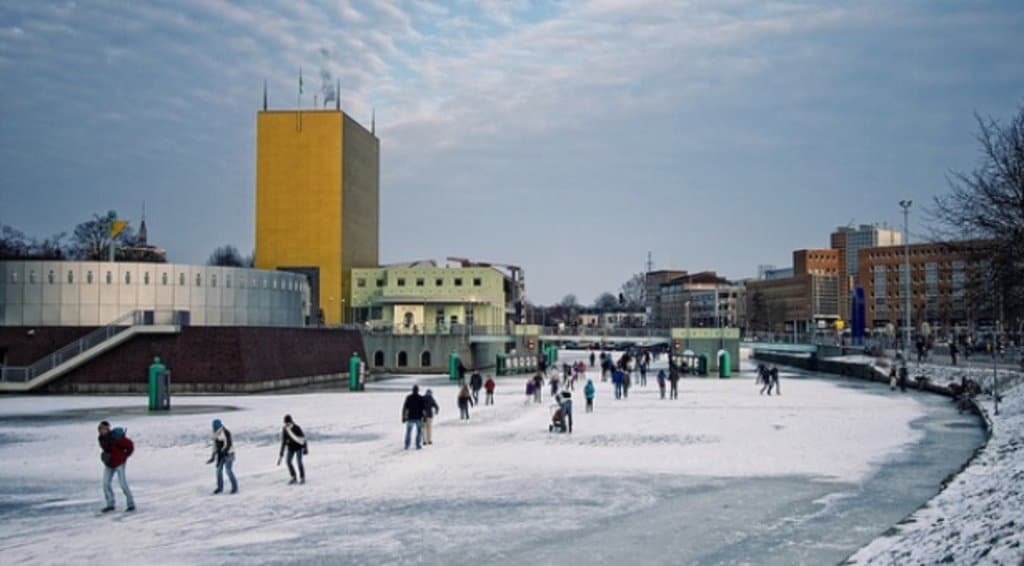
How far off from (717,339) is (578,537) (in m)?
77.0

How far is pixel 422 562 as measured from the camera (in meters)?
14.5

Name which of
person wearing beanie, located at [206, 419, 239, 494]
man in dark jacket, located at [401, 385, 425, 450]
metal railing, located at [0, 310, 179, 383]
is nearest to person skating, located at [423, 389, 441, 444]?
man in dark jacket, located at [401, 385, 425, 450]

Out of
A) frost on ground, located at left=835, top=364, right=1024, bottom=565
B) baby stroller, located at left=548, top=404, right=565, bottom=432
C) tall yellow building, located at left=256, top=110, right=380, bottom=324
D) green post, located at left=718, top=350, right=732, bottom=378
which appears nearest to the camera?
frost on ground, located at left=835, top=364, right=1024, bottom=565

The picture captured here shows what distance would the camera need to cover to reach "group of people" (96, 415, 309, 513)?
18453 mm

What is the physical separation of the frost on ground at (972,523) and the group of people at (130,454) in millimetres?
12232

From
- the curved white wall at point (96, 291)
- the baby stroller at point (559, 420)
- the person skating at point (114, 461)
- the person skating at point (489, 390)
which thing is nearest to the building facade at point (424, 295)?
the curved white wall at point (96, 291)

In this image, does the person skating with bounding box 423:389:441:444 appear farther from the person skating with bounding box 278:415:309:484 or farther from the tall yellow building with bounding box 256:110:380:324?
the tall yellow building with bounding box 256:110:380:324

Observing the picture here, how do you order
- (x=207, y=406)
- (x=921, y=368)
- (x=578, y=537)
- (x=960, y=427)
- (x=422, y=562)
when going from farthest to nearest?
1. (x=921, y=368)
2. (x=207, y=406)
3. (x=960, y=427)
4. (x=578, y=537)
5. (x=422, y=562)

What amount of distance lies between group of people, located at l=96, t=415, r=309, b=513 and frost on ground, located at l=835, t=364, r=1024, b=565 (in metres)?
12.2

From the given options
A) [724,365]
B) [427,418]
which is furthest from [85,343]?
[724,365]

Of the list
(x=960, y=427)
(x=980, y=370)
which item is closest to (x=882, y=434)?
(x=960, y=427)

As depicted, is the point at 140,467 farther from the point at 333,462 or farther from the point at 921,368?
the point at 921,368

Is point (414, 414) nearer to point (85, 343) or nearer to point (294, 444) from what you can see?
point (294, 444)

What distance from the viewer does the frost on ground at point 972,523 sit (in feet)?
38.7
